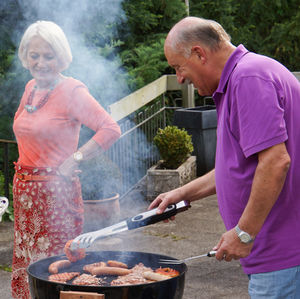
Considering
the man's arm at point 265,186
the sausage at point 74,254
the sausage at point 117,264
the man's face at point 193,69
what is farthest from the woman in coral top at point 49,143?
the man's arm at point 265,186

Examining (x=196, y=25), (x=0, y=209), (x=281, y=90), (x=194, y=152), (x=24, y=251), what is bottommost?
(x=194, y=152)

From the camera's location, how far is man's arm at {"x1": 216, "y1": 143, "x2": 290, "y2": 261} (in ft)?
7.88

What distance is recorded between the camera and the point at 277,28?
13961 millimetres

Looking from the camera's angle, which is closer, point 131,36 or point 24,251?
point 24,251

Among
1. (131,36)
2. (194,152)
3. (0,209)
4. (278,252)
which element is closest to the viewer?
(278,252)

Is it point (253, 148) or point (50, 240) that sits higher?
point (253, 148)

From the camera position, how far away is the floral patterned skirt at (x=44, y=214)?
3.84 metres

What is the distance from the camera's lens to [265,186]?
95.0 inches

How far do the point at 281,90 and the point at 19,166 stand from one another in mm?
2025

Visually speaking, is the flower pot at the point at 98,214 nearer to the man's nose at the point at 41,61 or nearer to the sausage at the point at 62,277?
the man's nose at the point at 41,61

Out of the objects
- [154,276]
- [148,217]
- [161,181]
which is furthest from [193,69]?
[161,181]

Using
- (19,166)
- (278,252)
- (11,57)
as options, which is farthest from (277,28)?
(278,252)

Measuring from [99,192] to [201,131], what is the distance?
11.0 ft

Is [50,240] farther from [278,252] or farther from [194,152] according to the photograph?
[194,152]
